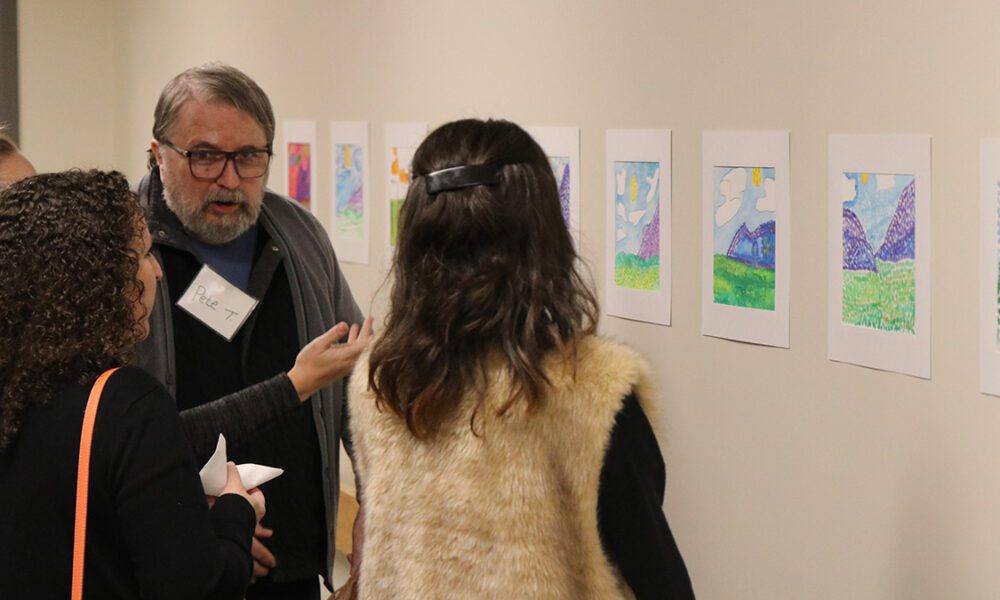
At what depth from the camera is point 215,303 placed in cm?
305

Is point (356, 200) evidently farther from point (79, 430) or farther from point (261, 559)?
point (79, 430)

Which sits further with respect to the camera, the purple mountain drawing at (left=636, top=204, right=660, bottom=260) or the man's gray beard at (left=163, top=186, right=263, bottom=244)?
the purple mountain drawing at (left=636, top=204, right=660, bottom=260)

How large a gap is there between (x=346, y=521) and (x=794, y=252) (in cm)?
283

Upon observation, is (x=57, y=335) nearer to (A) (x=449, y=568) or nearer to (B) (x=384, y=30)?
(A) (x=449, y=568)

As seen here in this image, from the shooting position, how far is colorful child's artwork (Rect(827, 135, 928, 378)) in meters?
2.81

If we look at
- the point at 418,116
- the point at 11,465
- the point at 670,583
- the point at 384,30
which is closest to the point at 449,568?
the point at 670,583

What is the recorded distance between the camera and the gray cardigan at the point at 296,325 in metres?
2.90

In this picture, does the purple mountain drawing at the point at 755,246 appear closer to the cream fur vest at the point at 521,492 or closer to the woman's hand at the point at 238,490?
the cream fur vest at the point at 521,492

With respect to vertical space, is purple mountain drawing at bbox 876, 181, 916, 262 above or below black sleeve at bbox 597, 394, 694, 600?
above

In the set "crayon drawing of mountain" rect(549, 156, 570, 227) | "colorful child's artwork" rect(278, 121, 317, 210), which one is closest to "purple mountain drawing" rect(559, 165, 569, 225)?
"crayon drawing of mountain" rect(549, 156, 570, 227)

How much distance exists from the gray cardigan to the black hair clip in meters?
0.91

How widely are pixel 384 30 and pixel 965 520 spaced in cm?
325

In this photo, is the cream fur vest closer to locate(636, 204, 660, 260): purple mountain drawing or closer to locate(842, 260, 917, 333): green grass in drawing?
locate(842, 260, 917, 333): green grass in drawing

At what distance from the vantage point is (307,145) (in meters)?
5.95
